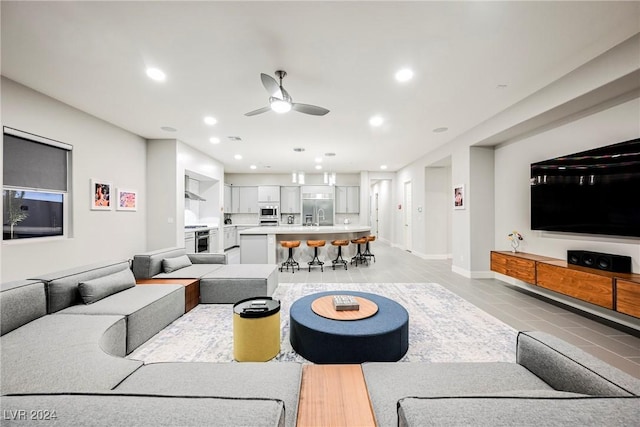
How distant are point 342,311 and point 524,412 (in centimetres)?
183

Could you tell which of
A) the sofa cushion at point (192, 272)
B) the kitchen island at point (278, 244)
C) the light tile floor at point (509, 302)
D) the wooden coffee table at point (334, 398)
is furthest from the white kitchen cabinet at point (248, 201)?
the wooden coffee table at point (334, 398)

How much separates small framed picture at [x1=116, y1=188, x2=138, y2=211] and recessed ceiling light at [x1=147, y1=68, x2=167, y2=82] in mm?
2933

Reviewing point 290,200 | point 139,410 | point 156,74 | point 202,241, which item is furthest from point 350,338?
point 290,200

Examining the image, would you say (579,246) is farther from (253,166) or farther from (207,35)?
(253,166)

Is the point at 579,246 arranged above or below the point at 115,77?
below

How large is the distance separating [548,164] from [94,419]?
5281 mm

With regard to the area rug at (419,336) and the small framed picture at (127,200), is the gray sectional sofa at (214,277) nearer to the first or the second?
the area rug at (419,336)

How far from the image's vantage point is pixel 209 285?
3.67 metres

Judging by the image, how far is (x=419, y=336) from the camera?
9.13 feet

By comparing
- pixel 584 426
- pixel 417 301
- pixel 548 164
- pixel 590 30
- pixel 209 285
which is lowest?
pixel 417 301

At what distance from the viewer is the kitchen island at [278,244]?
592cm

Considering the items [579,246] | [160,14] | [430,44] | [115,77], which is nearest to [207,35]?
[160,14]

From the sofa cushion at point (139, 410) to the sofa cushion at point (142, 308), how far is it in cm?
182

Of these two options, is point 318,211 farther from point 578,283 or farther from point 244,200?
point 578,283
